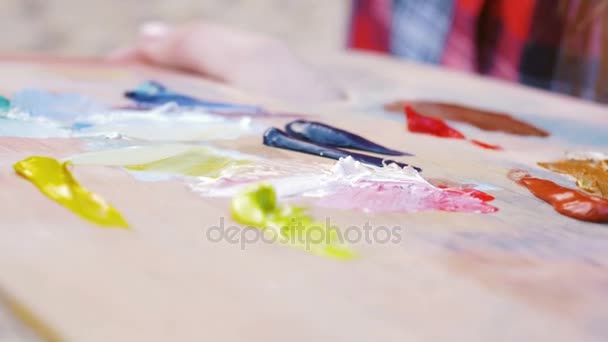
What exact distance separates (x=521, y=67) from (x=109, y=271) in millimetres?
1166

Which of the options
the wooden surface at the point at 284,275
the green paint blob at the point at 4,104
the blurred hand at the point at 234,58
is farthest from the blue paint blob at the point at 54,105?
the blurred hand at the point at 234,58

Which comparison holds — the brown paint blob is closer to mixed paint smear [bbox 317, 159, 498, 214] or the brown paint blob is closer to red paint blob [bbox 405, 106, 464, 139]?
red paint blob [bbox 405, 106, 464, 139]

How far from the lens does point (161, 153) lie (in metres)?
0.51

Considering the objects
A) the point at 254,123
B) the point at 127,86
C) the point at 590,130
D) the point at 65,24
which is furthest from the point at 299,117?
the point at 65,24

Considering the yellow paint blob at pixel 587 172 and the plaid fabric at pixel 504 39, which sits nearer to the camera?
the yellow paint blob at pixel 587 172

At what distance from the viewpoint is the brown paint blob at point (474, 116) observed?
75 centimetres

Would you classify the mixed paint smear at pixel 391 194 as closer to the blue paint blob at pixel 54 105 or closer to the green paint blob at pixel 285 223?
the green paint blob at pixel 285 223

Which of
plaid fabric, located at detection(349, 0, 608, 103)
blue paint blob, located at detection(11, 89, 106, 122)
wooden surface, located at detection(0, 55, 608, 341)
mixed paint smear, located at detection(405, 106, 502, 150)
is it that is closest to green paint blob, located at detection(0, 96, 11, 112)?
blue paint blob, located at detection(11, 89, 106, 122)

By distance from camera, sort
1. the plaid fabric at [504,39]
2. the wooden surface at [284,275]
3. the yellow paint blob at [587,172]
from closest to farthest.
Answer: the wooden surface at [284,275] → the yellow paint blob at [587,172] → the plaid fabric at [504,39]

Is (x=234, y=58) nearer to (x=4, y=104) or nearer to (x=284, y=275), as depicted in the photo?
(x=4, y=104)

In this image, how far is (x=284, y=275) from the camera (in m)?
0.33

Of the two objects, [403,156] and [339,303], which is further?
[403,156]

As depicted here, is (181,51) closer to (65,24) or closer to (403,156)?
(403,156)

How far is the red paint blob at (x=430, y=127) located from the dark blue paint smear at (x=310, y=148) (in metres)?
0.14
